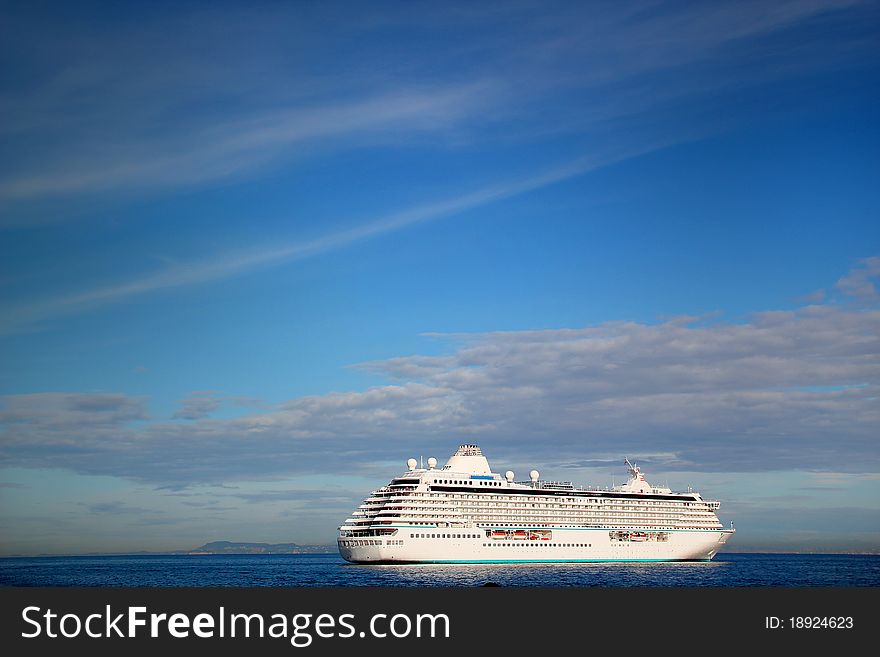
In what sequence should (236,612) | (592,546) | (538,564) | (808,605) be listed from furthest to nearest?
(592,546), (538,564), (808,605), (236,612)

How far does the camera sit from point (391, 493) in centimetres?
12431

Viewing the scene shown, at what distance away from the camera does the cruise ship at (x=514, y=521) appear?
121625 millimetres

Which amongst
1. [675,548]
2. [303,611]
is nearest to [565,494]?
[675,548]

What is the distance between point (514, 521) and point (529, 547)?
14.0 ft

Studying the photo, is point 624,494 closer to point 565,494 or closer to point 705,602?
point 565,494

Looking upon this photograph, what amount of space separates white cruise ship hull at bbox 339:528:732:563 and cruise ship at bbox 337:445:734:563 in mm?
A: 135

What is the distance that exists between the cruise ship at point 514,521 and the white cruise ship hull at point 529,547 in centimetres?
13

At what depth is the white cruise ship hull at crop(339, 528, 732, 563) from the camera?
120m

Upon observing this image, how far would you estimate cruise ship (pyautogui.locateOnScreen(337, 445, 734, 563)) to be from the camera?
12162cm

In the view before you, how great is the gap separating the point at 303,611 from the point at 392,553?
8354cm

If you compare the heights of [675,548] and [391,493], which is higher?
[391,493]

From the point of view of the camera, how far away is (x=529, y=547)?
132 metres

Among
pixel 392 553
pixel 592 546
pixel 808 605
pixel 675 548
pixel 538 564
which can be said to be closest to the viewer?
pixel 808 605

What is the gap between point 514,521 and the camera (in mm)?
132000
